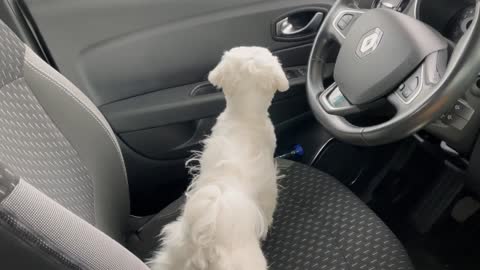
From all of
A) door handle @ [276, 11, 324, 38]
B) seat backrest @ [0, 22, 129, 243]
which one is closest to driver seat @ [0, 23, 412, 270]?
seat backrest @ [0, 22, 129, 243]

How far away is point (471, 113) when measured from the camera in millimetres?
1215

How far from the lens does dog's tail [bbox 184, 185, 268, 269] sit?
3.27 ft

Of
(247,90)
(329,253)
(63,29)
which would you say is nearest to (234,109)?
(247,90)

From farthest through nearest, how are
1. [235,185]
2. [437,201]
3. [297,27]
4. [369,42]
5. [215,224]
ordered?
[297,27]
[437,201]
[369,42]
[235,185]
[215,224]

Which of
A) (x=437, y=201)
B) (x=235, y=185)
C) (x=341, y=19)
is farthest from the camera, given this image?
(x=437, y=201)

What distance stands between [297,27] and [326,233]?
0.84 metres

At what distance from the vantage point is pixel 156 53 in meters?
1.71

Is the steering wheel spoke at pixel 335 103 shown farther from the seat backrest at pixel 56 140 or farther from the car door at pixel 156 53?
the seat backrest at pixel 56 140

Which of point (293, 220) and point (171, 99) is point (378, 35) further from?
point (171, 99)

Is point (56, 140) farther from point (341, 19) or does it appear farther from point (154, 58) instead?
point (341, 19)

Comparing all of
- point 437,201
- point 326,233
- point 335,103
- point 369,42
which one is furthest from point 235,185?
point 437,201

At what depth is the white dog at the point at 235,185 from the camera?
3.32 feet

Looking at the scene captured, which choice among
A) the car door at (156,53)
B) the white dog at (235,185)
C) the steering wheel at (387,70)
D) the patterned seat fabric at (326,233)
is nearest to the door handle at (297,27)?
the car door at (156,53)

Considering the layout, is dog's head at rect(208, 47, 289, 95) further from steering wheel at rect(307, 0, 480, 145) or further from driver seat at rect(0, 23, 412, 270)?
driver seat at rect(0, 23, 412, 270)
